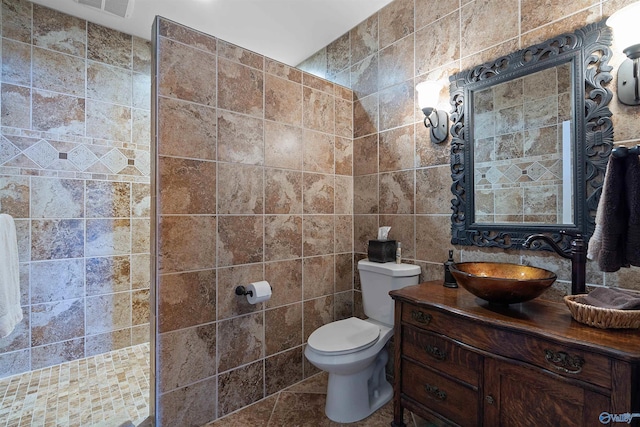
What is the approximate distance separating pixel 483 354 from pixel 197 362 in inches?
57.9

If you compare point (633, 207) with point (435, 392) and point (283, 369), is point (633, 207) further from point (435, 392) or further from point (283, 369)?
point (283, 369)

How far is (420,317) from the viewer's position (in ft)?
4.89

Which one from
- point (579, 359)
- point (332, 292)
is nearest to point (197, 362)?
point (332, 292)

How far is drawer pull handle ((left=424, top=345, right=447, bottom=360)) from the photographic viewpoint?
4.56 feet

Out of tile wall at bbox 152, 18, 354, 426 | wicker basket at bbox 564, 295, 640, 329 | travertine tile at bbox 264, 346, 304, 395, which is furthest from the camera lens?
travertine tile at bbox 264, 346, 304, 395

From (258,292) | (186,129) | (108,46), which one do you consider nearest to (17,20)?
(108,46)

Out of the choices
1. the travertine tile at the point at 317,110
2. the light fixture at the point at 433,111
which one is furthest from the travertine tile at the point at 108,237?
the light fixture at the point at 433,111

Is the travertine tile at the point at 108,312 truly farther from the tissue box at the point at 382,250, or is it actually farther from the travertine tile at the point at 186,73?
the tissue box at the point at 382,250

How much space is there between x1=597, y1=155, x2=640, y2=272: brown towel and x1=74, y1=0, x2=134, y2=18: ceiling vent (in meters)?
3.01

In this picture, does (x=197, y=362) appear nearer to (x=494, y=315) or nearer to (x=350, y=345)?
(x=350, y=345)

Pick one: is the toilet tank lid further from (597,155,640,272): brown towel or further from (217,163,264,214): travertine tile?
(597,155,640,272): brown towel

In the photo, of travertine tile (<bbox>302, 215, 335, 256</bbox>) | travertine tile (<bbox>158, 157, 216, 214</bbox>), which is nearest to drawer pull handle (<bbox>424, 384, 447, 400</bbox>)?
travertine tile (<bbox>302, 215, 335, 256</bbox>)

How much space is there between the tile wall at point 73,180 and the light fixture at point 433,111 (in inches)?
94.6

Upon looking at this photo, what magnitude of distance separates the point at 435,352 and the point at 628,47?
4.76 ft
